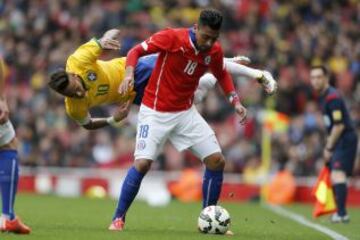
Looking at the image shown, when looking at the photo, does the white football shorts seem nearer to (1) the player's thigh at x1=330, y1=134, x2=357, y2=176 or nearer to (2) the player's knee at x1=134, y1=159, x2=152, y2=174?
(2) the player's knee at x1=134, y1=159, x2=152, y2=174

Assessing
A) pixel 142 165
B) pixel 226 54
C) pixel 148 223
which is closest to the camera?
pixel 142 165

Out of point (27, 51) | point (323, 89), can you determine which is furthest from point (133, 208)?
point (27, 51)

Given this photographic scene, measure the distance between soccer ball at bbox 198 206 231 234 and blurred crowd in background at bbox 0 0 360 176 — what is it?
1205 cm

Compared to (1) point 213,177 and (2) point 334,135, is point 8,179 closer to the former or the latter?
(1) point 213,177

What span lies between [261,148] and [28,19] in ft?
25.7

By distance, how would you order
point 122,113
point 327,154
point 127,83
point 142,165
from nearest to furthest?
point 127,83 < point 142,165 < point 122,113 < point 327,154

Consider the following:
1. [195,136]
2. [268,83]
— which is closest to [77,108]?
[195,136]

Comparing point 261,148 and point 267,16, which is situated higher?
point 267,16

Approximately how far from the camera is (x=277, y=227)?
13.6 meters

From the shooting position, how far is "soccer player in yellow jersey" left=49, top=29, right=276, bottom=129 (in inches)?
465

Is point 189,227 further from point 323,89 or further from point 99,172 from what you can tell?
point 99,172

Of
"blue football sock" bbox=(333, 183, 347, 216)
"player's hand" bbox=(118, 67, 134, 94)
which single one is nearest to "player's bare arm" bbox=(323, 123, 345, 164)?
"blue football sock" bbox=(333, 183, 347, 216)

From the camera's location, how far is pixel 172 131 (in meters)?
12.1

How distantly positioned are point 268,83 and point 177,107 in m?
1.11
